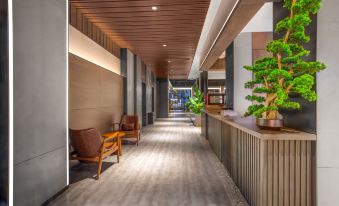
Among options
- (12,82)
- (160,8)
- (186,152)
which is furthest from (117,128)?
(12,82)

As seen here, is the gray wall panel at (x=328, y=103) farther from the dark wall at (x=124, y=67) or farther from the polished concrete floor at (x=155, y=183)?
the dark wall at (x=124, y=67)

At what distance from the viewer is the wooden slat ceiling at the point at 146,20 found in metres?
4.94

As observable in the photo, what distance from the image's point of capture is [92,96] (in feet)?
19.8

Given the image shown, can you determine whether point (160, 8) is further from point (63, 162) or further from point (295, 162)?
point (295, 162)

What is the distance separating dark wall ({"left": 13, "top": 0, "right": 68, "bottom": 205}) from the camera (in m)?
2.59

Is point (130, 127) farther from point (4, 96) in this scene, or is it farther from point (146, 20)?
point (4, 96)

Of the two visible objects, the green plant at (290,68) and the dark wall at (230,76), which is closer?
the green plant at (290,68)

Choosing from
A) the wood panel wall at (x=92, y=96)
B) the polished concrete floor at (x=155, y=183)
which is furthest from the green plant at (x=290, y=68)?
the wood panel wall at (x=92, y=96)

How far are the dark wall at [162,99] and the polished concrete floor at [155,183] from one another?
543 inches

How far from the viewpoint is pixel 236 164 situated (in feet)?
12.2

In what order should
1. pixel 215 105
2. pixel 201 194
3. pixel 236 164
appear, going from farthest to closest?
pixel 215 105
pixel 236 164
pixel 201 194

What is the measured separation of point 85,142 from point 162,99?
1573 centimetres

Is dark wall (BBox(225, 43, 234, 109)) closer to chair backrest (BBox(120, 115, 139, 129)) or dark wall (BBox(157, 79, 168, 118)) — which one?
chair backrest (BBox(120, 115, 139, 129))

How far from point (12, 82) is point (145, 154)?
158 inches
